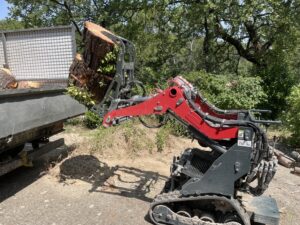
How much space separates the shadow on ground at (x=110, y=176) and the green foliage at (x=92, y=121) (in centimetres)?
233

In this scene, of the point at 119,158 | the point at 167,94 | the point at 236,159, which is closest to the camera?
the point at 236,159

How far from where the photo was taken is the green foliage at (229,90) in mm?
8969

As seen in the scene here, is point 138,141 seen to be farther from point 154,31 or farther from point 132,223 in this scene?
point 154,31

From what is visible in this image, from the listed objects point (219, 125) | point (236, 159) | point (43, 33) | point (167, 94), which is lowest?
point (236, 159)

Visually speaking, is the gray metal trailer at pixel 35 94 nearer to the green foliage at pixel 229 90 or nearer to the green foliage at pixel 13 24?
the green foliage at pixel 229 90

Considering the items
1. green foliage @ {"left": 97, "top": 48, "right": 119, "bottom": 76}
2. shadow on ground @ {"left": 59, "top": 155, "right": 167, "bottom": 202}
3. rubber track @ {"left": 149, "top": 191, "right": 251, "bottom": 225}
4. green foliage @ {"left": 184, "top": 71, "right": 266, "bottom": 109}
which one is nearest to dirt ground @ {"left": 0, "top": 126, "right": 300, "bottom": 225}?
shadow on ground @ {"left": 59, "top": 155, "right": 167, "bottom": 202}

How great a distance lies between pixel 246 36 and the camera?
47.5 ft

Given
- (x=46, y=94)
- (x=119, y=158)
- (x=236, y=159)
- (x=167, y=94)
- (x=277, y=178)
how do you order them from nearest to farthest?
(x=236, y=159) → (x=167, y=94) → (x=46, y=94) → (x=277, y=178) → (x=119, y=158)

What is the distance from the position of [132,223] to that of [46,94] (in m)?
2.15

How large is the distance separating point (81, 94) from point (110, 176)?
1755 millimetres

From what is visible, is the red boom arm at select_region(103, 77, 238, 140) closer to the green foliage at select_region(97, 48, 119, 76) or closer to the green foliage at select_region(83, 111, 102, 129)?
the green foliage at select_region(97, 48, 119, 76)

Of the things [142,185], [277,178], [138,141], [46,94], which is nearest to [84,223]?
[142,185]

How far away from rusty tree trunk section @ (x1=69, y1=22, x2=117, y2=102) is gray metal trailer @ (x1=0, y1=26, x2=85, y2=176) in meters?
0.54

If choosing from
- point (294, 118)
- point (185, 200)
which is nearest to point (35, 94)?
point (185, 200)
